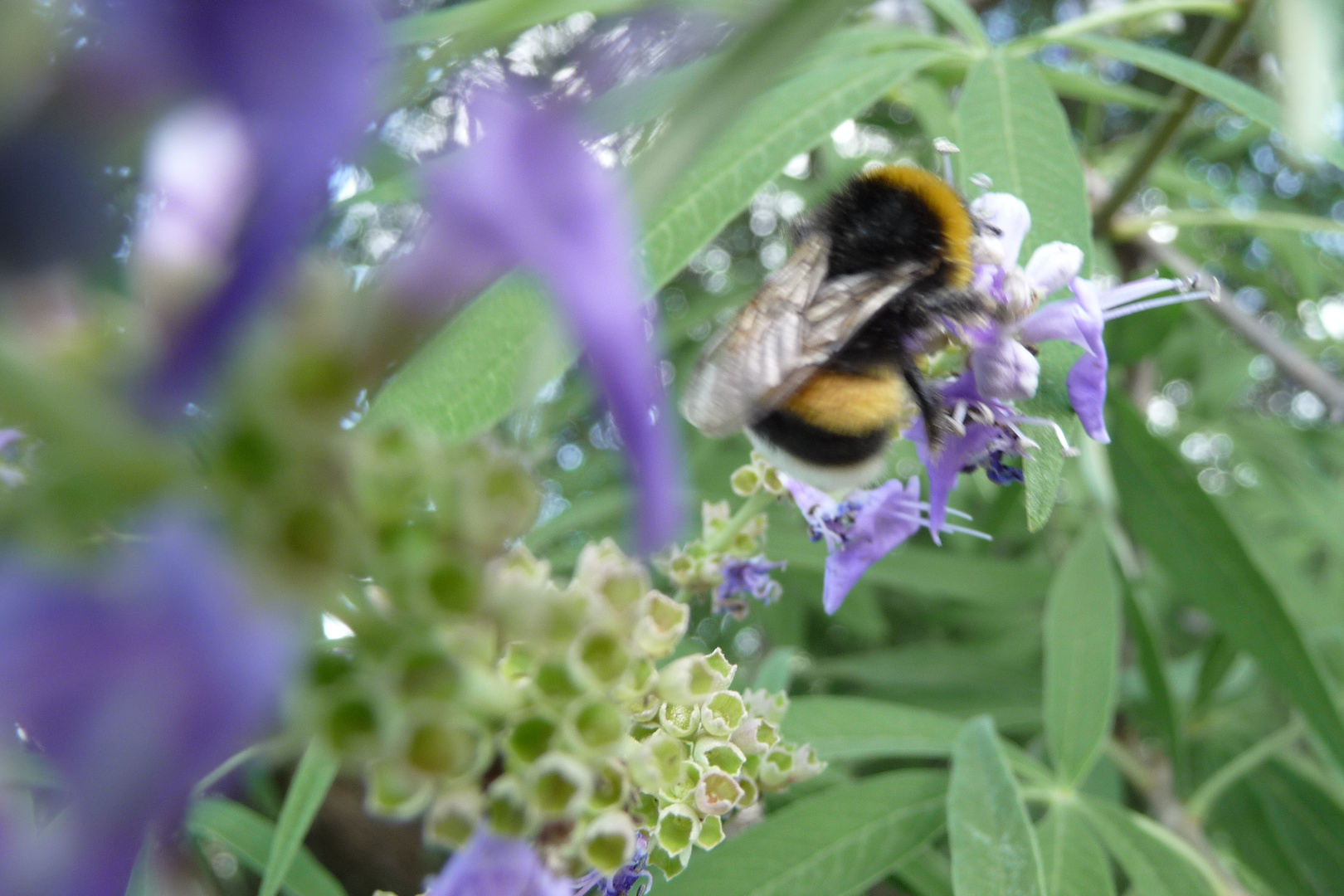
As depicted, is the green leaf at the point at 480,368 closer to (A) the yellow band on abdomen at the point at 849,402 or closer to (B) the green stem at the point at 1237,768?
(A) the yellow band on abdomen at the point at 849,402

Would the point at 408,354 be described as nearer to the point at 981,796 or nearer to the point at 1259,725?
the point at 981,796

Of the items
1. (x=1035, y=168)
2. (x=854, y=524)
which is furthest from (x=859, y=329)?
(x=1035, y=168)

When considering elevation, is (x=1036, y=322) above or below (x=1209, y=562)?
above

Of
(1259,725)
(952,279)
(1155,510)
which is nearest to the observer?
(952,279)

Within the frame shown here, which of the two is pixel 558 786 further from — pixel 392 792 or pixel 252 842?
pixel 252 842

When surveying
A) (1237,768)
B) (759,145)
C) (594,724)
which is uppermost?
(594,724)

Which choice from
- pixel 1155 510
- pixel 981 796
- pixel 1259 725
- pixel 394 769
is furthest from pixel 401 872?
pixel 1259 725

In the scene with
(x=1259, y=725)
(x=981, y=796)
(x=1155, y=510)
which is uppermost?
(x=981, y=796)
